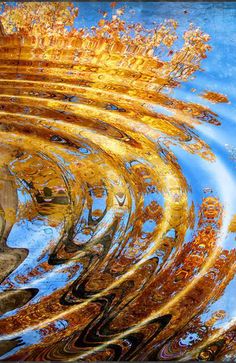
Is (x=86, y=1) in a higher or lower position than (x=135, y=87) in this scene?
higher

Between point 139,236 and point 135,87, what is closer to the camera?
point 139,236

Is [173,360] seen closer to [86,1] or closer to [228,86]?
[228,86]

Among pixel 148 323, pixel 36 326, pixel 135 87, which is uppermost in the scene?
pixel 135 87

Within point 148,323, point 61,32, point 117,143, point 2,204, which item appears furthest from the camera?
point 61,32

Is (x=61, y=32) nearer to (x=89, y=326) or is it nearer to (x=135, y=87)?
(x=135, y=87)

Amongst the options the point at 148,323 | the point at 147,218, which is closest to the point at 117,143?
the point at 147,218

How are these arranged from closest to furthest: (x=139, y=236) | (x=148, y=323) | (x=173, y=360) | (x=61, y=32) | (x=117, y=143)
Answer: (x=173, y=360), (x=148, y=323), (x=139, y=236), (x=117, y=143), (x=61, y=32)
